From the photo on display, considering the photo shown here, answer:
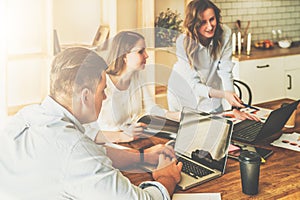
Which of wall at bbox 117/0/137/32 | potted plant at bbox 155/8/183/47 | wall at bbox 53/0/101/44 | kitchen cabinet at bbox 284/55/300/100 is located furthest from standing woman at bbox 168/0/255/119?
kitchen cabinet at bbox 284/55/300/100

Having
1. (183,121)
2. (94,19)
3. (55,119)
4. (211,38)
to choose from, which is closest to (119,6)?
(94,19)

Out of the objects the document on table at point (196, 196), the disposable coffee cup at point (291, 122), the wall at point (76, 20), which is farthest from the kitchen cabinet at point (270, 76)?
the document on table at point (196, 196)

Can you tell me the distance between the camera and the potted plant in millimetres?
4270

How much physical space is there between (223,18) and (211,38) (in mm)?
1564

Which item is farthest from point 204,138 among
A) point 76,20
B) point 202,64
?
point 76,20

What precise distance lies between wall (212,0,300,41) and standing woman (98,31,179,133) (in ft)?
7.53

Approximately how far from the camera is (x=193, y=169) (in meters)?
1.85

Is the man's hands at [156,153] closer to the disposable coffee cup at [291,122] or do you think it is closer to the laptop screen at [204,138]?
the laptop screen at [204,138]

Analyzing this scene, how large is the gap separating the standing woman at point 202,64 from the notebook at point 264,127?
74 cm

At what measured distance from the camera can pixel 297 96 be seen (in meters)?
5.05

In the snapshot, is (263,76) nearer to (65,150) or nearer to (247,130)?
(247,130)

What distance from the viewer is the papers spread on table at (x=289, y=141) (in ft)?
7.13

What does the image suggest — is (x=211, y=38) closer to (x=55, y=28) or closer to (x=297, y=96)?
(x=55, y=28)

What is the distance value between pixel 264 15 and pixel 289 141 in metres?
3.31
